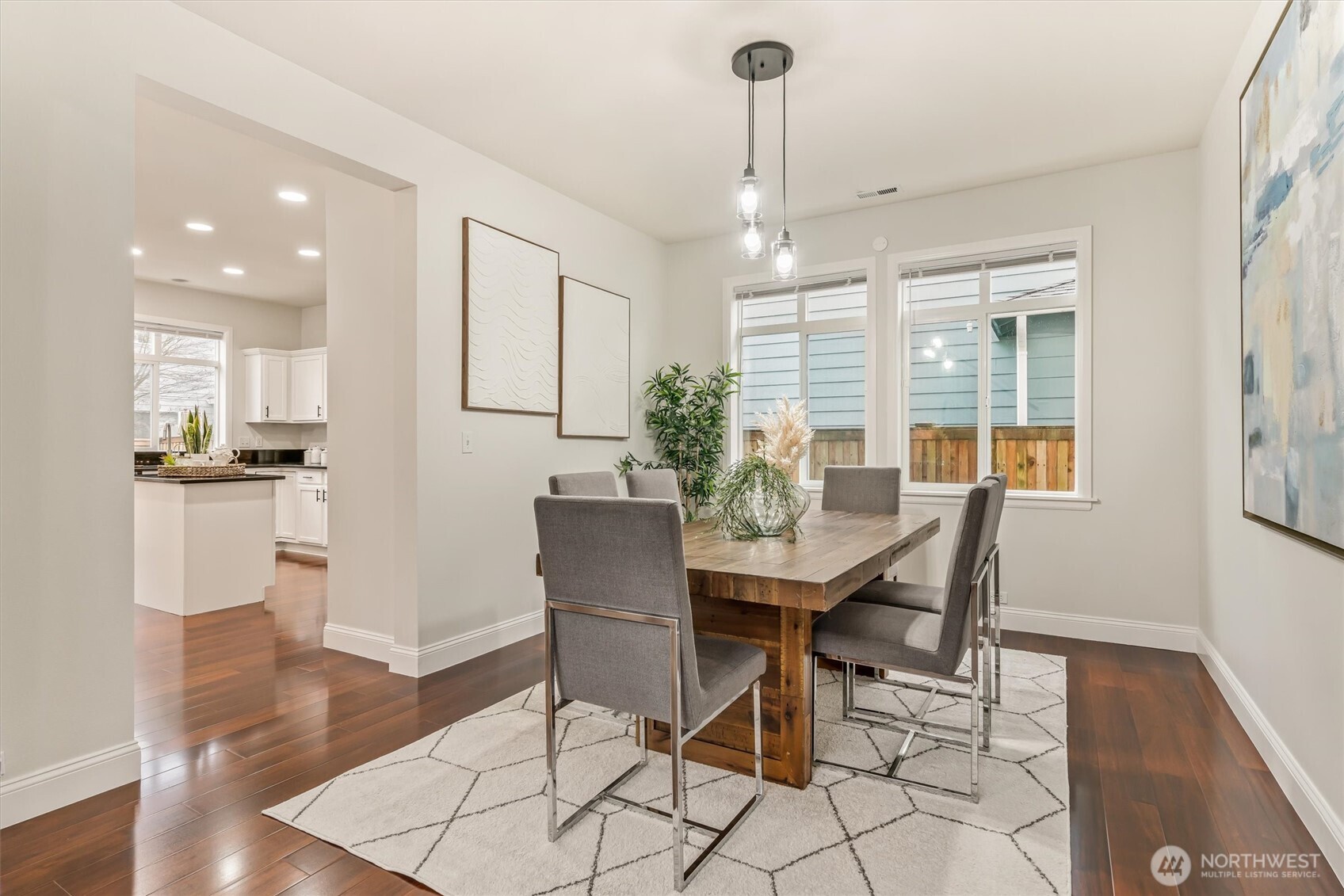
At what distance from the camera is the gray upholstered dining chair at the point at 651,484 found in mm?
3012

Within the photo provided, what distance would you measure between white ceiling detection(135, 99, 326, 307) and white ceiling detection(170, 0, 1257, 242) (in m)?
1.02

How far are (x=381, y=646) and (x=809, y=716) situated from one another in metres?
2.30

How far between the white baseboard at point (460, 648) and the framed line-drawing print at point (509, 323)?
1.18 meters

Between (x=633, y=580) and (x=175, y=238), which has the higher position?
(x=175, y=238)

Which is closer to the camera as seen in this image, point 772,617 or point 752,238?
point 772,617

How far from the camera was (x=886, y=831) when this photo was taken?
192 cm

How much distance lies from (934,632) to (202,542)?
4468mm

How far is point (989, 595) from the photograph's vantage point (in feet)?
8.54

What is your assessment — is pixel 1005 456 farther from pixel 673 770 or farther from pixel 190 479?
pixel 190 479

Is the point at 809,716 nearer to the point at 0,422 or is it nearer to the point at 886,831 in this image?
the point at 886,831

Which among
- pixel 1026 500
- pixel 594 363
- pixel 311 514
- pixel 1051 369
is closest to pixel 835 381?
pixel 1051 369

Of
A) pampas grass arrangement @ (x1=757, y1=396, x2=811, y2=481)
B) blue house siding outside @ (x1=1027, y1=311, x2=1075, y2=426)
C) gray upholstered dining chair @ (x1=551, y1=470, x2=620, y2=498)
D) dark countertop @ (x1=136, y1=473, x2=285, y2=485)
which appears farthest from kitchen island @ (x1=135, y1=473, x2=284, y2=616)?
blue house siding outside @ (x1=1027, y1=311, x2=1075, y2=426)

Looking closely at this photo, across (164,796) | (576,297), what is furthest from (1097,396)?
(164,796)

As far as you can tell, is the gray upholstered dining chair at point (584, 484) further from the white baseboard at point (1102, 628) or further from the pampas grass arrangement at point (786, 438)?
the white baseboard at point (1102, 628)
